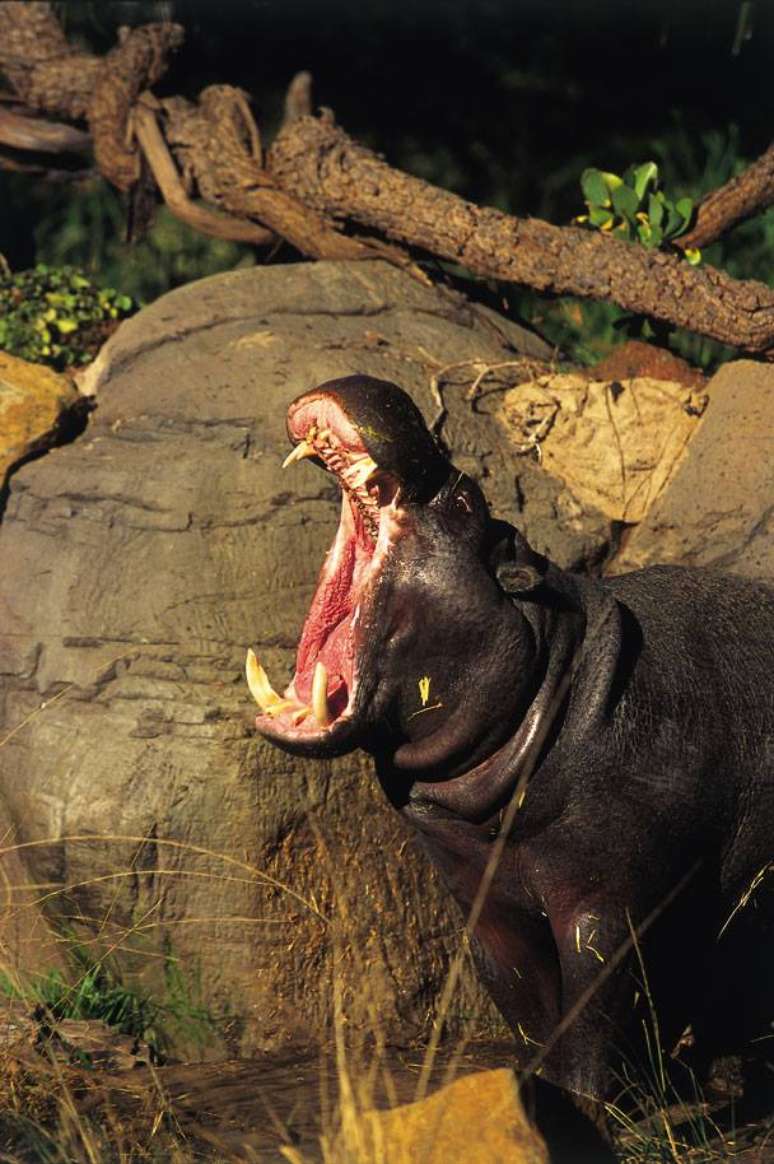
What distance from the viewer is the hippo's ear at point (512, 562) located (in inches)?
160

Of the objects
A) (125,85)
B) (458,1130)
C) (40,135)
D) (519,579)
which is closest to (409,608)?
(519,579)

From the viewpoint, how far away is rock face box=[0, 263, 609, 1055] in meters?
5.04

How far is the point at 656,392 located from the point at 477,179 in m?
2.82

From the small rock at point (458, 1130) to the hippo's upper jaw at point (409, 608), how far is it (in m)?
0.82

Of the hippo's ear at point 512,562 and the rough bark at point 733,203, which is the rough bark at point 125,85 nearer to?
the rough bark at point 733,203

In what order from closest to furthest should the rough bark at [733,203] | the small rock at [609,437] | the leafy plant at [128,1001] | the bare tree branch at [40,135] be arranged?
the leafy plant at [128,1001] → the small rock at [609,437] → the rough bark at [733,203] → the bare tree branch at [40,135]

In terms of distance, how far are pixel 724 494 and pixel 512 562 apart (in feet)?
5.02

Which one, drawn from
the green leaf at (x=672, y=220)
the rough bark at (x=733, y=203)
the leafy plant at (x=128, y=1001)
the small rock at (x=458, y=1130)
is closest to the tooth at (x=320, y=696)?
the small rock at (x=458, y=1130)

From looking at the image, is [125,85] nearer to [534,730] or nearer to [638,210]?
[638,210]

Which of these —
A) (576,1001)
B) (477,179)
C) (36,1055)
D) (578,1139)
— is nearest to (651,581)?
(576,1001)

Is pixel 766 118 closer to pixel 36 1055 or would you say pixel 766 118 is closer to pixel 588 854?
pixel 588 854

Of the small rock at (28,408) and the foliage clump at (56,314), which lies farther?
the foliage clump at (56,314)

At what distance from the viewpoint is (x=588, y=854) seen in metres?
4.11

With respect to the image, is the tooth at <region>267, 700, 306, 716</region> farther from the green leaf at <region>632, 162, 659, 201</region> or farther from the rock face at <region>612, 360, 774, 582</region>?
the green leaf at <region>632, 162, 659, 201</region>
